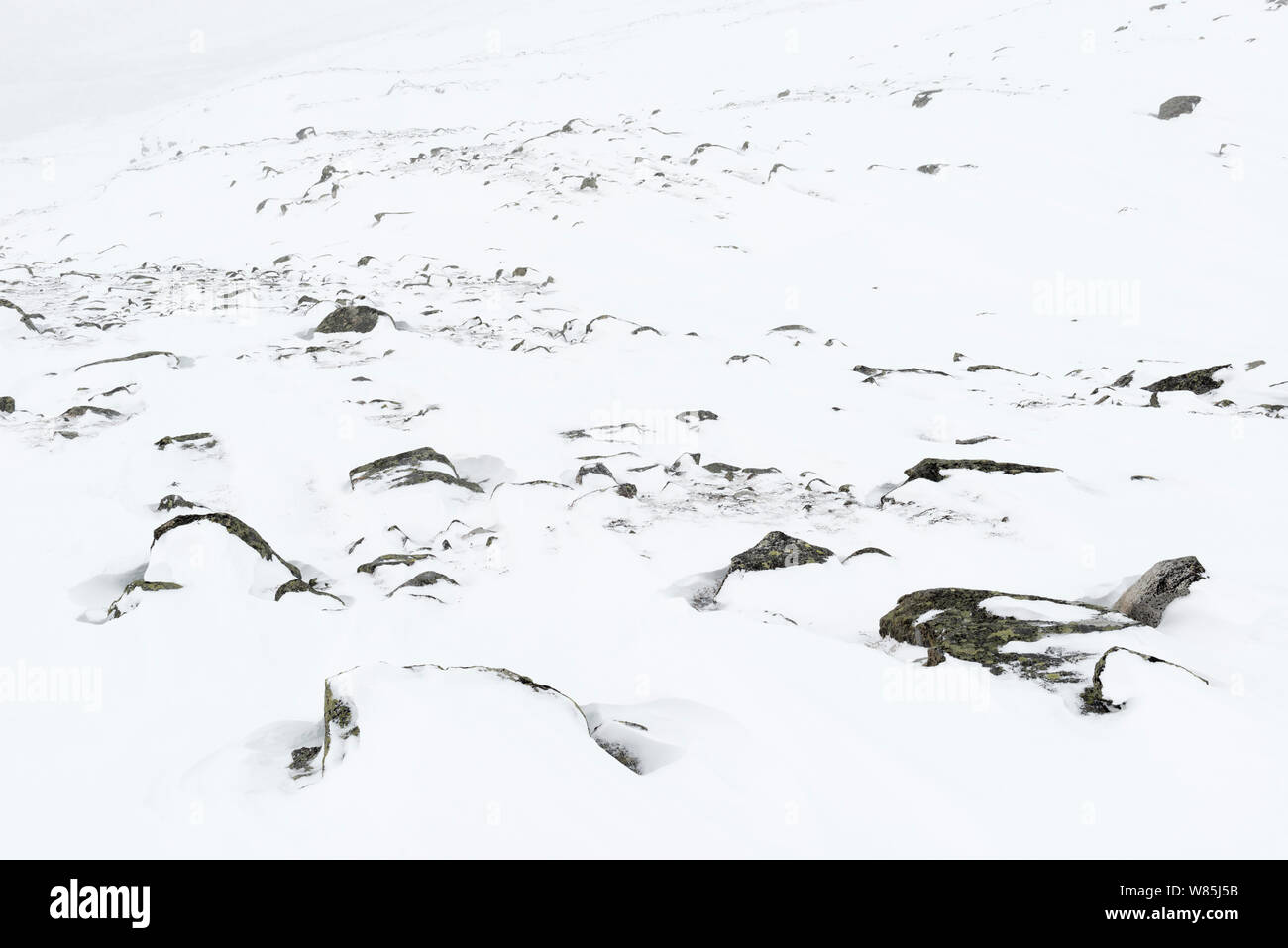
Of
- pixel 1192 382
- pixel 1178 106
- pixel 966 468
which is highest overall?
pixel 1178 106

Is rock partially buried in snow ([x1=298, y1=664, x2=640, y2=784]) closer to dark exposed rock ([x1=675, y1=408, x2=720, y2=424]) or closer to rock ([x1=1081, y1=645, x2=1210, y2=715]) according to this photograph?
rock ([x1=1081, y1=645, x2=1210, y2=715])

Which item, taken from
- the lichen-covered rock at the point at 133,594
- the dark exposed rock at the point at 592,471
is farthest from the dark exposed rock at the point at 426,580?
the dark exposed rock at the point at 592,471

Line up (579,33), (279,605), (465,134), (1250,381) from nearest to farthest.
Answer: (279,605) < (1250,381) < (465,134) < (579,33)

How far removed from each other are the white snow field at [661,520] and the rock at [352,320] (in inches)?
2.8

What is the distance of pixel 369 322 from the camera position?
1021 cm

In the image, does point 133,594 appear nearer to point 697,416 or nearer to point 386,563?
point 386,563

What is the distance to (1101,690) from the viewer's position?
2967mm

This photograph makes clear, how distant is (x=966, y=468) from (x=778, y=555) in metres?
2.22

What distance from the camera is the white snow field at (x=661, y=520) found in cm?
254

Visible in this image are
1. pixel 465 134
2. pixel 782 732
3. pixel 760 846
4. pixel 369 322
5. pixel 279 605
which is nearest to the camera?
pixel 760 846

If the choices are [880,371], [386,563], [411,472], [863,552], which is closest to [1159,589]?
[863,552]
